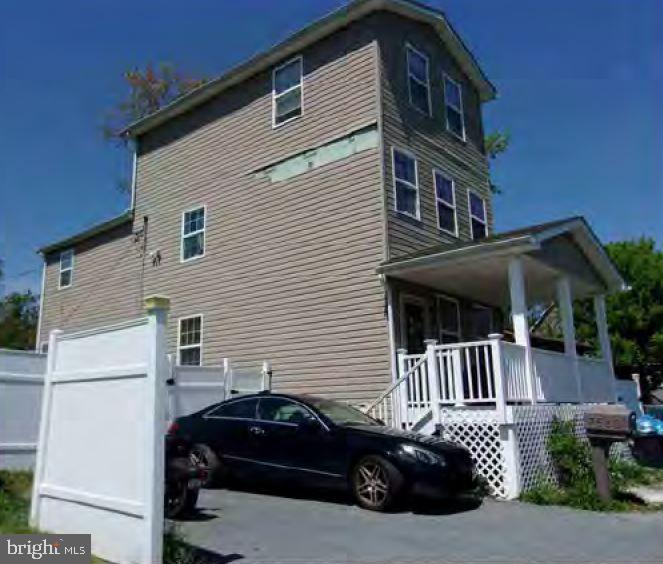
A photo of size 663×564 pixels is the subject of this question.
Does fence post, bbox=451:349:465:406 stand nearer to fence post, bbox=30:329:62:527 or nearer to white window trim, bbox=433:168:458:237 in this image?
white window trim, bbox=433:168:458:237

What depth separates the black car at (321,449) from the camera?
7.73 m

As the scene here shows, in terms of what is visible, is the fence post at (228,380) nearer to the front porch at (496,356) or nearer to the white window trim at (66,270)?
the front porch at (496,356)

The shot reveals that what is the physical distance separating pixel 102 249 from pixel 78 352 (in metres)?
13.9

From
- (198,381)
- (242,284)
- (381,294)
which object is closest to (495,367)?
(381,294)

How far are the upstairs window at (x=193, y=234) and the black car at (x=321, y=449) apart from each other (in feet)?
22.5

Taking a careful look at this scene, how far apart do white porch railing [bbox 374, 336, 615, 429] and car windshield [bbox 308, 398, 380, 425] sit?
4.93ft

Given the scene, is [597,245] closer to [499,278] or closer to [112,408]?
[499,278]

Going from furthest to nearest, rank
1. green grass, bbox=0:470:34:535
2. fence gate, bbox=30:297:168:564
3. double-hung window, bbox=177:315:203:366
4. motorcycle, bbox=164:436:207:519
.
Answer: double-hung window, bbox=177:315:203:366 → motorcycle, bbox=164:436:207:519 → green grass, bbox=0:470:34:535 → fence gate, bbox=30:297:168:564

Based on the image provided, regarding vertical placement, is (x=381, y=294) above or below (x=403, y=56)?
below

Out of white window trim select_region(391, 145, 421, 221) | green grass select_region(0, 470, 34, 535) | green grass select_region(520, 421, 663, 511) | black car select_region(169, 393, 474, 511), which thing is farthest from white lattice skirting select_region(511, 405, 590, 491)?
green grass select_region(0, 470, 34, 535)

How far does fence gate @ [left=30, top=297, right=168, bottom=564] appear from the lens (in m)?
4.99

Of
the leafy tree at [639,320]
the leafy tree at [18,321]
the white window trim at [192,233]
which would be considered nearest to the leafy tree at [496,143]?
the leafy tree at [639,320]

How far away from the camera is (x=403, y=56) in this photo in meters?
14.3

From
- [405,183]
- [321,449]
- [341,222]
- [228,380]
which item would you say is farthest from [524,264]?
[228,380]
